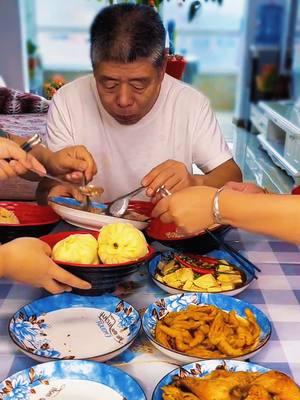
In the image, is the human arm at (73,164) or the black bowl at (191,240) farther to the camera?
the human arm at (73,164)

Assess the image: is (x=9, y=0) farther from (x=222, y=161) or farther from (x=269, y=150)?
(x=222, y=161)

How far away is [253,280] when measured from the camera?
1.10 metres

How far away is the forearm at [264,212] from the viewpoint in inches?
34.7

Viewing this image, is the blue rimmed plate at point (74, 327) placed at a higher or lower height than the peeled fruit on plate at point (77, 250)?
lower

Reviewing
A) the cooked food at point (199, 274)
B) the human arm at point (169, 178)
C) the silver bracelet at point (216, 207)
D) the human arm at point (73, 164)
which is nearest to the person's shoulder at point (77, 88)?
the human arm at point (73, 164)

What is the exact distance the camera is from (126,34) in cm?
132

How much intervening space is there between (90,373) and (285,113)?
349 centimetres

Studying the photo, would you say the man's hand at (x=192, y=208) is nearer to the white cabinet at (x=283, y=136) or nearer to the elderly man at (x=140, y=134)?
the elderly man at (x=140, y=134)

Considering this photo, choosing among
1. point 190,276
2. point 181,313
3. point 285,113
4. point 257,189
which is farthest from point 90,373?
point 285,113

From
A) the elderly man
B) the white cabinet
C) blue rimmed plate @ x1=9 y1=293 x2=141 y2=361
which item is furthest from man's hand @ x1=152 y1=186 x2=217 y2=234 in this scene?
the white cabinet

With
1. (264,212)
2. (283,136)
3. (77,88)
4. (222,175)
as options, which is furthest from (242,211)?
(283,136)

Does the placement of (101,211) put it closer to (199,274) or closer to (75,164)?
(75,164)

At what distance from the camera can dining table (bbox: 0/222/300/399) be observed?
84cm

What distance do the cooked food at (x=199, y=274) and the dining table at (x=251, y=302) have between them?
3 cm
